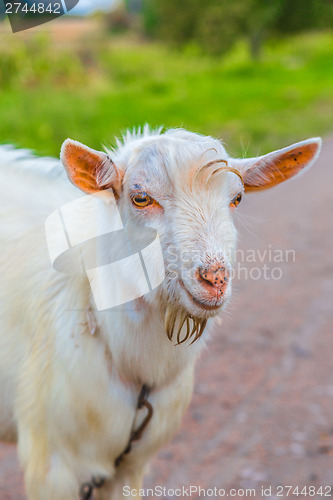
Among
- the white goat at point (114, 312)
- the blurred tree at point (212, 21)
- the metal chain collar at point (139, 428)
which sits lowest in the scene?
the blurred tree at point (212, 21)

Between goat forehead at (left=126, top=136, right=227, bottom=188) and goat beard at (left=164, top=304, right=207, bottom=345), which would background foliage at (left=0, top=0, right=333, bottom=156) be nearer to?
goat forehead at (left=126, top=136, right=227, bottom=188)

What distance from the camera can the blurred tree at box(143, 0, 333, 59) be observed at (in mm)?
23188

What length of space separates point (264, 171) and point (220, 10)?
75.4ft

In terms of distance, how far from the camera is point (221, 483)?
3492mm

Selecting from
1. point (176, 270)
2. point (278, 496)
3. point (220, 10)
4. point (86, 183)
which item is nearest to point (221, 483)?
point (278, 496)

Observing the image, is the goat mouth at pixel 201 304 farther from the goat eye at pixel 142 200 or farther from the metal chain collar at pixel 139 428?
the metal chain collar at pixel 139 428

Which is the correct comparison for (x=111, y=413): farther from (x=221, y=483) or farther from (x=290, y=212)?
(x=290, y=212)

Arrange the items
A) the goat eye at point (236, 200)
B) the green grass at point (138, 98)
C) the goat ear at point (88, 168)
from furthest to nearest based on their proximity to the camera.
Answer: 1. the green grass at point (138, 98)
2. the goat eye at point (236, 200)
3. the goat ear at point (88, 168)

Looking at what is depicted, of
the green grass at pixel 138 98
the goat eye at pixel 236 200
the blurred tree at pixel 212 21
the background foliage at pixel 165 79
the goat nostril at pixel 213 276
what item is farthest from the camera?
the blurred tree at pixel 212 21

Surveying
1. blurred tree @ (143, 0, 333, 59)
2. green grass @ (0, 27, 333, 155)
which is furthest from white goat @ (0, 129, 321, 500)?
blurred tree @ (143, 0, 333, 59)

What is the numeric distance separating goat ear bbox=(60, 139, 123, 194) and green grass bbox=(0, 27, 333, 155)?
5336 millimetres

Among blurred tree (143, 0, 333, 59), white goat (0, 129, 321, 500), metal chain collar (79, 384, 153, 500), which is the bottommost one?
blurred tree (143, 0, 333, 59)

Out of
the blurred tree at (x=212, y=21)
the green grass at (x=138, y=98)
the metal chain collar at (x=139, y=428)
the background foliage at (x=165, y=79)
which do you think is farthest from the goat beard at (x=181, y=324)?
the blurred tree at (x=212, y=21)

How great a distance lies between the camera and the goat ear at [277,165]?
2377mm
